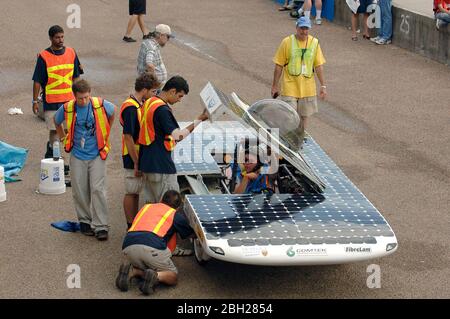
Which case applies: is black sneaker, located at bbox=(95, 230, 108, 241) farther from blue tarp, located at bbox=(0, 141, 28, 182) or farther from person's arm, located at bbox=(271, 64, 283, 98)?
person's arm, located at bbox=(271, 64, 283, 98)

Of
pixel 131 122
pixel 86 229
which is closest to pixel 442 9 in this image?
pixel 131 122

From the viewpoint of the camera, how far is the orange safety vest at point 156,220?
8.94 meters

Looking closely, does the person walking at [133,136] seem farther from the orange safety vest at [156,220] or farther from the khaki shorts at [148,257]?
the khaki shorts at [148,257]

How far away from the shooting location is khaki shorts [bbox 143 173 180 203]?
9.95 metres

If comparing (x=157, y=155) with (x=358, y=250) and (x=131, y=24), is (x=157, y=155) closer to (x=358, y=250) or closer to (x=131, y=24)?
(x=358, y=250)

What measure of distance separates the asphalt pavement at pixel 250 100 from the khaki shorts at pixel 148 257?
24 centimetres

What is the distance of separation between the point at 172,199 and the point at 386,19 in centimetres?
1198

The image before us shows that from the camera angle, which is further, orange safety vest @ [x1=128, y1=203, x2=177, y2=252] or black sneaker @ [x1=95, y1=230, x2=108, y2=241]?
black sneaker @ [x1=95, y1=230, x2=108, y2=241]

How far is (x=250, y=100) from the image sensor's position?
52.9 feet

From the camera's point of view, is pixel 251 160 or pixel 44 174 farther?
pixel 44 174

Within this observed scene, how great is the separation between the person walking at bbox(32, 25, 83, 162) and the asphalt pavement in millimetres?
713

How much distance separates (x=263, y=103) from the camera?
34.5 feet

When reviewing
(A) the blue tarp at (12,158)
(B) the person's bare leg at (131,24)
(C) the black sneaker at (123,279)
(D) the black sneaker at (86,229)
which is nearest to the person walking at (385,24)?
(B) the person's bare leg at (131,24)

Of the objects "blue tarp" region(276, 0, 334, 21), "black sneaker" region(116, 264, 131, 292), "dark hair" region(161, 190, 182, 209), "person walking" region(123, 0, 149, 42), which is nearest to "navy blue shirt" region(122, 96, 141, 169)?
"dark hair" region(161, 190, 182, 209)
